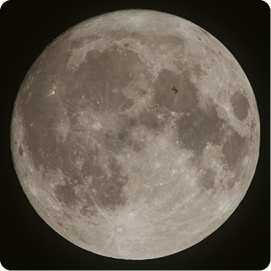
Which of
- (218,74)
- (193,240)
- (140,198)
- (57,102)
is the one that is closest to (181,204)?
(140,198)

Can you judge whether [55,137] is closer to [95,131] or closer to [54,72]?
[95,131]

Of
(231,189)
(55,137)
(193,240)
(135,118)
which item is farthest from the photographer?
(193,240)

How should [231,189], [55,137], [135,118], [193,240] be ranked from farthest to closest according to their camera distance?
[193,240], [231,189], [55,137], [135,118]

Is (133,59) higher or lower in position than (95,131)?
higher

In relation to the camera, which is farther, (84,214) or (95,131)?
(84,214)

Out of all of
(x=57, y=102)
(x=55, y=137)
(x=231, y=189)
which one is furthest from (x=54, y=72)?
(x=231, y=189)

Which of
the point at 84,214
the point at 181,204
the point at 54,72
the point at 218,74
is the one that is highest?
the point at 218,74
